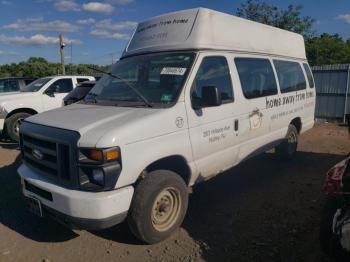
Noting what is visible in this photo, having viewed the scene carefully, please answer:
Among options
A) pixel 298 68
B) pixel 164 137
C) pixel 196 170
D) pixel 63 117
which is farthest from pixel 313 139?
pixel 63 117

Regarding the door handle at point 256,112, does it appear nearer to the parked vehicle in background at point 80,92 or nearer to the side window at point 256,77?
the side window at point 256,77

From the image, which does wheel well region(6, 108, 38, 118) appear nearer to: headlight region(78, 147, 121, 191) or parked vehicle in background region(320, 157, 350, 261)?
headlight region(78, 147, 121, 191)

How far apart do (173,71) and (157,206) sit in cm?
164

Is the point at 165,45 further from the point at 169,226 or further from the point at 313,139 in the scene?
the point at 313,139

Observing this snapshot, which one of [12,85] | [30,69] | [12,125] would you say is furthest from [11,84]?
[30,69]

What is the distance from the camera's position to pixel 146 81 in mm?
4203

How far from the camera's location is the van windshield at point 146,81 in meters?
3.95

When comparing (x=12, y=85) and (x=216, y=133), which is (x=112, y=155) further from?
(x=12, y=85)

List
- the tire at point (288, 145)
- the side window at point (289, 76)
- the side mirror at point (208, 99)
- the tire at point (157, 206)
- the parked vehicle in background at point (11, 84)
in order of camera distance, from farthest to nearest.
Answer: the parked vehicle in background at point (11, 84), the tire at point (288, 145), the side window at point (289, 76), the side mirror at point (208, 99), the tire at point (157, 206)

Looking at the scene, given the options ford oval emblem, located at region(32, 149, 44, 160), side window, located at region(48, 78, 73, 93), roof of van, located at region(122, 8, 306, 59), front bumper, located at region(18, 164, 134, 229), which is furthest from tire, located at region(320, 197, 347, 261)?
side window, located at region(48, 78, 73, 93)

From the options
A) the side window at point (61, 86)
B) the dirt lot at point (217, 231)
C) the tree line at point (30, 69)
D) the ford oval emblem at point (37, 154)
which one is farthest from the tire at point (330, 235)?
the tree line at point (30, 69)

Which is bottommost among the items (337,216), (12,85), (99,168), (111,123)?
(337,216)

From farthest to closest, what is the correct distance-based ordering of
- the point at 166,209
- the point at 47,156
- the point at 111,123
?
the point at 166,209 < the point at 47,156 < the point at 111,123

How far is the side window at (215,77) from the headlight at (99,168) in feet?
4.54
